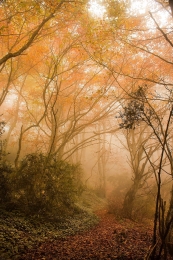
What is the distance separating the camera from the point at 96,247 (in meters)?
5.86

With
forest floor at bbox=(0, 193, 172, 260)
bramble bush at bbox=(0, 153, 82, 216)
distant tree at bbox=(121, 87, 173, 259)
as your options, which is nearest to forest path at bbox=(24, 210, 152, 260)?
forest floor at bbox=(0, 193, 172, 260)

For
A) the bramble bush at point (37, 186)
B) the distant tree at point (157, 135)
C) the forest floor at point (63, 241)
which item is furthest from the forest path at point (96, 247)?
the bramble bush at point (37, 186)

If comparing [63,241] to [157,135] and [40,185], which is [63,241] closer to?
[40,185]

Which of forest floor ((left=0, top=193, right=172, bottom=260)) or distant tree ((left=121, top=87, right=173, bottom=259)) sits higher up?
distant tree ((left=121, top=87, right=173, bottom=259))

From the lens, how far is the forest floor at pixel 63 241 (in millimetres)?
4992

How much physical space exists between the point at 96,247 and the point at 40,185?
2807mm

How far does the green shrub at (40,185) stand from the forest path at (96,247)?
147cm

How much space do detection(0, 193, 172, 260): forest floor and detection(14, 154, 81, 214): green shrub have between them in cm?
55

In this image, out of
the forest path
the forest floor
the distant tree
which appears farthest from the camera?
the forest path

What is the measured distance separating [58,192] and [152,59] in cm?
877

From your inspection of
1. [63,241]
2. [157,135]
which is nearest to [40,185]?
[63,241]

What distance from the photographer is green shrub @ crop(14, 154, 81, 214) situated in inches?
282

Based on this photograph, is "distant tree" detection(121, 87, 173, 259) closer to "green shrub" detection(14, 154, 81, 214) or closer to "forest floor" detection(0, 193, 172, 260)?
"forest floor" detection(0, 193, 172, 260)

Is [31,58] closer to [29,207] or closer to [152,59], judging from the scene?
[152,59]
